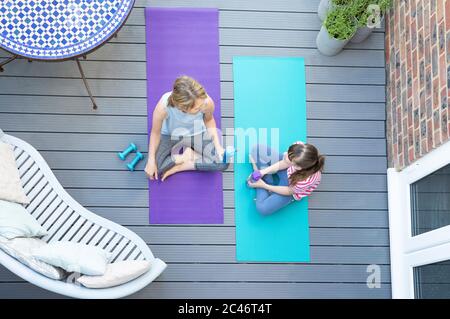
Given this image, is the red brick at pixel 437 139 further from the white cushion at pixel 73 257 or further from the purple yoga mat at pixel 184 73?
the white cushion at pixel 73 257

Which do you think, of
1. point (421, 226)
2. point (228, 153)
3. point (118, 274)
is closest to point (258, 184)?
point (228, 153)

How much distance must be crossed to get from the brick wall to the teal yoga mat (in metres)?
0.59

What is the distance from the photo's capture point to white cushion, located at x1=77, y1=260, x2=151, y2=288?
10.5 feet

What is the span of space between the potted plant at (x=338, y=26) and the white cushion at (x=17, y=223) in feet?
6.93

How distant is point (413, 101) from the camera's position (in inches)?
146

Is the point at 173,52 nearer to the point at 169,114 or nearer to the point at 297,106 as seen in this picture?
the point at 169,114

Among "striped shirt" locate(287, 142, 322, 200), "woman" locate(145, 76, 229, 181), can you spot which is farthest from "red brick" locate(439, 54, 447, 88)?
"woman" locate(145, 76, 229, 181)

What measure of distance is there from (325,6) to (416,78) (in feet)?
2.57

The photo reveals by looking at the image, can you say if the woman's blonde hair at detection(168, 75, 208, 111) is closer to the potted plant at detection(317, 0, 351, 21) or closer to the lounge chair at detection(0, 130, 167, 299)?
the lounge chair at detection(0, 130, 167, 299)

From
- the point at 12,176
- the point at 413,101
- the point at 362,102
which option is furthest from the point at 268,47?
the point at 12,176

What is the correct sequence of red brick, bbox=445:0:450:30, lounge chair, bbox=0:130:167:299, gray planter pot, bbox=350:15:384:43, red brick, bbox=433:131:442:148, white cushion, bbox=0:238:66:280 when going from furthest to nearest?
gray planter pot, bbox=350:15:384:43 → lounge chair, bbox=0:130:167:299 → red brick, bbox=433:131:442:148 → red brick, bbox=445:0:450:30 → white cushion, bbox=0:238:66:280

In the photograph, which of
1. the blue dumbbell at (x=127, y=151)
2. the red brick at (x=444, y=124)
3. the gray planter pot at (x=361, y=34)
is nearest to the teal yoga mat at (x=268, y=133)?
the gray planter pot at (x=361, y=34)

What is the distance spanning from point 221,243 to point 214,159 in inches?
21.4

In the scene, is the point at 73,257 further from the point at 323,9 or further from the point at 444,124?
the point at 323,9
